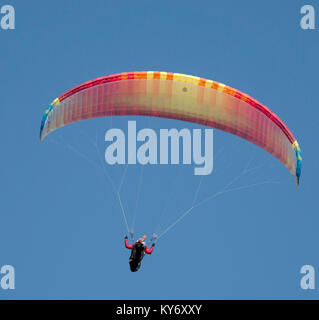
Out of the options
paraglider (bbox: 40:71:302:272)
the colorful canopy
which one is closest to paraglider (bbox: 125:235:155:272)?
paraglider (bbox: 40:71:302:272)

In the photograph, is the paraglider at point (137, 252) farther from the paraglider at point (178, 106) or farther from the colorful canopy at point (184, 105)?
the colorful canopy at point (184, 105)

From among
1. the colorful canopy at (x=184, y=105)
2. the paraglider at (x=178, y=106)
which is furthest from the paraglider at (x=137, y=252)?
the colorful canopy at (x=184, y=105)

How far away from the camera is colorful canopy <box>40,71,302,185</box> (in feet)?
75.5

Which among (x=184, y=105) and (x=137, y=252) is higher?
(x=184, y=105)

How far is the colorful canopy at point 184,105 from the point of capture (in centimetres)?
2302

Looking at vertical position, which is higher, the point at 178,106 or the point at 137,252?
the point at 178,106

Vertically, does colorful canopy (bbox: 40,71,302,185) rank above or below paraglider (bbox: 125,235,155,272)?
above

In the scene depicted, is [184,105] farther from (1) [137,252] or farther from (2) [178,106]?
(1) [137,252]

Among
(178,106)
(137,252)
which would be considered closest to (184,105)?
(178,106)

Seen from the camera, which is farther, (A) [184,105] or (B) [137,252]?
(A) [184,105]

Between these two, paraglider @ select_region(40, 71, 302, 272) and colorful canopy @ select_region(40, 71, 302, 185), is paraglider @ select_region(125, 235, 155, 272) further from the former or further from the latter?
colorful canopy @ select_region(40, 71, 302, 185)

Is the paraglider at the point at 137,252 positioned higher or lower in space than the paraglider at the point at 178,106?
lower

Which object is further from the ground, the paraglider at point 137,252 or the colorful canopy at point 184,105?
the colorful canopy at point 184,105

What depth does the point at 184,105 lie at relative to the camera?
2353 centimetres
